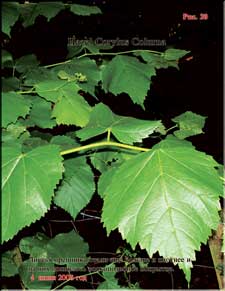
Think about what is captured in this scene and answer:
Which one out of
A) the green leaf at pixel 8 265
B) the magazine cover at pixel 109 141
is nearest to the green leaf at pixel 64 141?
the magazine cover at pixel 109 141

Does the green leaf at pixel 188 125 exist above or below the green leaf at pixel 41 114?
below

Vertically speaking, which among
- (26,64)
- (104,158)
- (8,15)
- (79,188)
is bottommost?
(79,188)

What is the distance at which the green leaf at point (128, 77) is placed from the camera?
1.50 m

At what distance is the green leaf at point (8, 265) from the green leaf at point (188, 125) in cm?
90

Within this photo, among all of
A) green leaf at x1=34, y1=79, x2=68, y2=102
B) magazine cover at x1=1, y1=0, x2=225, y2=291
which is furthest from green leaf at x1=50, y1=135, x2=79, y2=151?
green leaf at x1=34, y1=79, x2=68, y2=102

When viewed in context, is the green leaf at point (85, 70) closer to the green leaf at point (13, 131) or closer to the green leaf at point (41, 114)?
the green leaf at point (41, 114)

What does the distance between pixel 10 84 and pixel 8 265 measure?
0.78m

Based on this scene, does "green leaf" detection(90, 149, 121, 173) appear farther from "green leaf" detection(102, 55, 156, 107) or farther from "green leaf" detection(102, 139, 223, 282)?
"green leaf" detection(102, 139, 223, 282)

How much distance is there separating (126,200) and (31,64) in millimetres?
981

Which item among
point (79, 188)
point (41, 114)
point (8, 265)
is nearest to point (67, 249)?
point (8, 265)

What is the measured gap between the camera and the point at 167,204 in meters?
0.76

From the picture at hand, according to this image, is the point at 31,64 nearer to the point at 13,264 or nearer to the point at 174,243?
the point at 13,264

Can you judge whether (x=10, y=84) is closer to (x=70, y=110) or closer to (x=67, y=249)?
(x=70, y=110)

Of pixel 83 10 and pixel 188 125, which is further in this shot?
pixel 188 125
